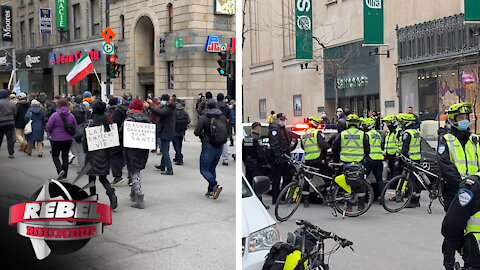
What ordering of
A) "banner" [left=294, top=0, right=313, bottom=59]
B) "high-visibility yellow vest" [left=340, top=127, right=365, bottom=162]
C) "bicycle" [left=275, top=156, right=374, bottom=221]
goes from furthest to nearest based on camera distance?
"high-visibility yellow vest" [left=340, top=127, right=365, bottom=162] < "bicycle" [left=275, top=156, right=374, bottom=221] < "banner" [left=294, top=0, right=313, bottom=59]

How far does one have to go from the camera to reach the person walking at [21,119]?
96 cm

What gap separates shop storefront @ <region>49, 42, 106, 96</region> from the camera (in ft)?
3.34

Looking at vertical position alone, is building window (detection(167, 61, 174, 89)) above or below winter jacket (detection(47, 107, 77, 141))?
above

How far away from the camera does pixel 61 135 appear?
963 mm

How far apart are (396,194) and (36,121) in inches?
202

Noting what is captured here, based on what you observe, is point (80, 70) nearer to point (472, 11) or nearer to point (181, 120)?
point (181, 120)

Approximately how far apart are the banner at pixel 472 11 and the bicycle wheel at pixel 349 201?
2073 millimetres

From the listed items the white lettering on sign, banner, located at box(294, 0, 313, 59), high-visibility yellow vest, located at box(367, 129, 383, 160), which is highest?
banner, located at box(294, 0, 313, 59)

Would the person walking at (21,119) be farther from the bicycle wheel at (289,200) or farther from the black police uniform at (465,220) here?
the bicycle wheel at (289,200)

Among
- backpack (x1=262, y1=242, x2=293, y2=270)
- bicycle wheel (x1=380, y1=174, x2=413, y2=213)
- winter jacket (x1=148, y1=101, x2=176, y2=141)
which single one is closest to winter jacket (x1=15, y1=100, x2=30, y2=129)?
winter jacket (x1=148, y1=101, x2=176, y2=141)

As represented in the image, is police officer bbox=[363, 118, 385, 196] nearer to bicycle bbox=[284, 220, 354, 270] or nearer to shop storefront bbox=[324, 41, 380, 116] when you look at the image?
shop storefront bbox=[324, 41, 380, 116]

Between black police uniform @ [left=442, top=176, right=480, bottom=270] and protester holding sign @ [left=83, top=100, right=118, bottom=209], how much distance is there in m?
2.12

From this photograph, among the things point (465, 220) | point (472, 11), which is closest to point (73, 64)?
point (465, 220)

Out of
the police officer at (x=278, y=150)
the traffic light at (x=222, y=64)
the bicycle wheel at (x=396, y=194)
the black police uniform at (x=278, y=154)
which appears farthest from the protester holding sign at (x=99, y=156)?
the bicycle wheel at (x=396, y=194)
